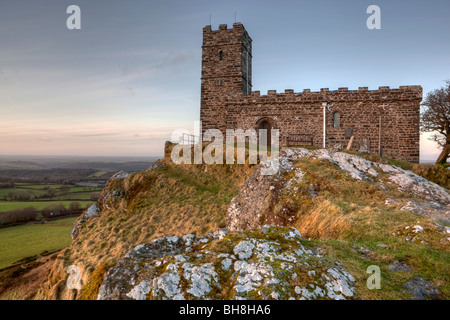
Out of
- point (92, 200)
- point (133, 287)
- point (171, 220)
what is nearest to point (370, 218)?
point (133, 287)

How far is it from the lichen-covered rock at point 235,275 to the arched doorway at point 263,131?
22632 millimetres

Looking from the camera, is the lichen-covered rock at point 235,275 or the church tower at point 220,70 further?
the church tower at point 220,70

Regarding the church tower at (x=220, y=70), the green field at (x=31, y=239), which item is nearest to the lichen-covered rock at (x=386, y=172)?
the church tower at (x=220, y=70)

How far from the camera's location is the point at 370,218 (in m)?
8.63

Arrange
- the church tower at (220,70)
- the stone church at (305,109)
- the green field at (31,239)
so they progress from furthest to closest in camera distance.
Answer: the green field at (31,239), the church tower at (220,70), the stone church at (305,109)

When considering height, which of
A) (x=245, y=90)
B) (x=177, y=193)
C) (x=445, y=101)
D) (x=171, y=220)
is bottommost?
(x=171, y=220)

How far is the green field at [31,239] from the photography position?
33.1m

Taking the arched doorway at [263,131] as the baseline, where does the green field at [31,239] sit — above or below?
below

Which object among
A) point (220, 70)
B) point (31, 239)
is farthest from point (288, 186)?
point (31, 239)

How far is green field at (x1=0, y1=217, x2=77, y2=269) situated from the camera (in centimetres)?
3309

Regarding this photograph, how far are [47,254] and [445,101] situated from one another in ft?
156

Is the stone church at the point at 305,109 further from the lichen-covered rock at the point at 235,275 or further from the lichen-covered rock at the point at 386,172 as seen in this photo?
the lichen-covered rock at the point at 235,275
